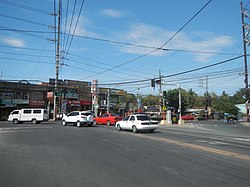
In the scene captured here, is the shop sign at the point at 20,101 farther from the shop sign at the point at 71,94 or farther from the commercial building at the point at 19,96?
the shop sign at the point at 71,94

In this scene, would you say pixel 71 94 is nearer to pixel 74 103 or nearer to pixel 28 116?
pixel 74 103

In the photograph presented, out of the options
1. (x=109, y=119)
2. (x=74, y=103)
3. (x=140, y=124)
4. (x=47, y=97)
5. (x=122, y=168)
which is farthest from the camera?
(x=74, y=103)

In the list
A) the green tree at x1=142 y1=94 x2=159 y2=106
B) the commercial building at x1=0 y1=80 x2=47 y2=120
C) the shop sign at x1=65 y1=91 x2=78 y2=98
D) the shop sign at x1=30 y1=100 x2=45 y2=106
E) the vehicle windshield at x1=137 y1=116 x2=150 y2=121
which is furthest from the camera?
the green tree at x1=142 y1=94 x2=159 y2=106

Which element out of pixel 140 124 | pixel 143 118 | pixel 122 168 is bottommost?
pixel 122 168

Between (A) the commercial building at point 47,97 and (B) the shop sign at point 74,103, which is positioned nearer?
(A) the commercial building at point 47,97

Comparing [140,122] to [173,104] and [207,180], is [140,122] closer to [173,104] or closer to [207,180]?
[207,180]

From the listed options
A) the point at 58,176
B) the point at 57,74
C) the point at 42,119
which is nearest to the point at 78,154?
the point at 58,176

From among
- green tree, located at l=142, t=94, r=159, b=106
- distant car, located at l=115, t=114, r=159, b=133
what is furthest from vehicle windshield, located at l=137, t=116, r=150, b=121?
green tree, located at l=142, t=94, r=159, b=106

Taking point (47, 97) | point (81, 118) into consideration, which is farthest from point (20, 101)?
point (81, 118)

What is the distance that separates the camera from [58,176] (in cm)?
700

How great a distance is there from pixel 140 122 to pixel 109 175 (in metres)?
14.3

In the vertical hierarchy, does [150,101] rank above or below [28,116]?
above

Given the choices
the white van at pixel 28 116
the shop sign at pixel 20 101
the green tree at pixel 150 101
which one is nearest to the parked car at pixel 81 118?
the white van at pixel 28 116

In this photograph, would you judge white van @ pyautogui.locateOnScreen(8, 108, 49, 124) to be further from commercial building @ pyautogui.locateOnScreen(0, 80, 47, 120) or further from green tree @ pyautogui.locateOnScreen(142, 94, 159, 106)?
green tree @ pyautogui.locateOnScreen(142, 94, 159, 106)
